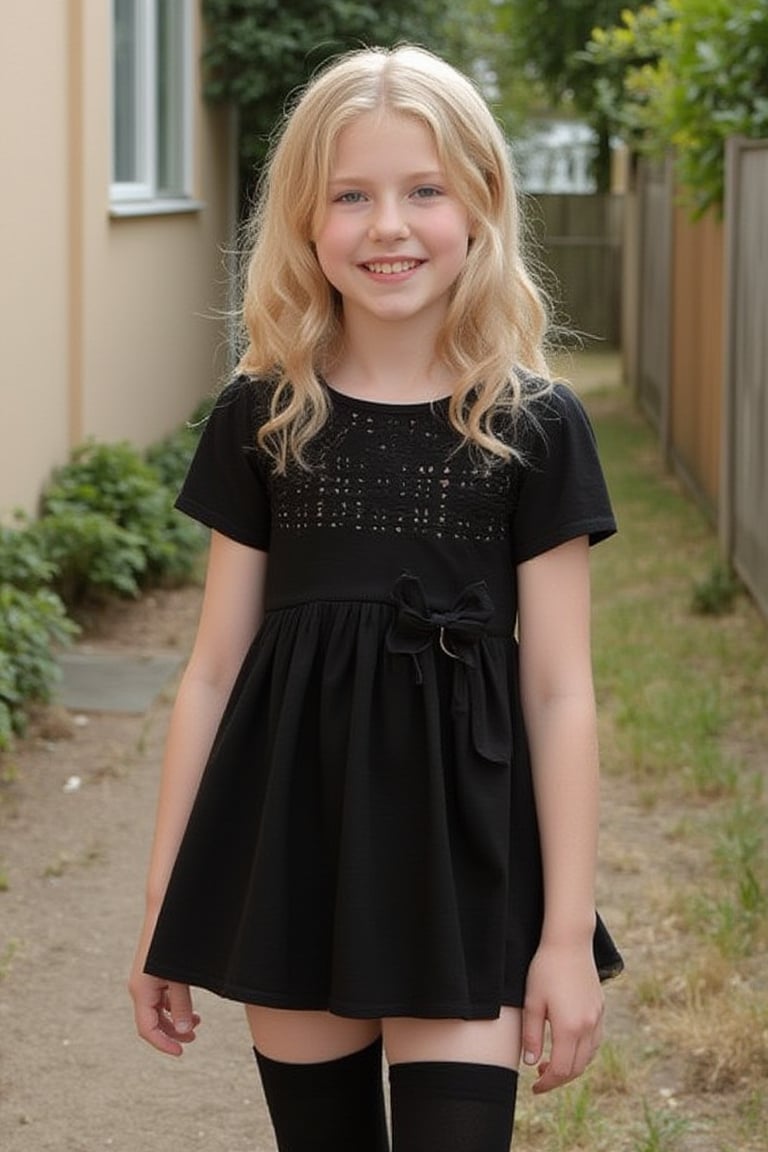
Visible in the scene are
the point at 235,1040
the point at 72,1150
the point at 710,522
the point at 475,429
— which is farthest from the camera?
the point at 710,522

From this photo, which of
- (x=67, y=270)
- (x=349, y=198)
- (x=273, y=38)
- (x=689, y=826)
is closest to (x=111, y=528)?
(x=67, y=270)

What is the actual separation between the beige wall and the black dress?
523 centimetres

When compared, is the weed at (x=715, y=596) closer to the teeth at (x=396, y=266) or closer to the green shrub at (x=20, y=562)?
the green shrub at (x=20, y=562)

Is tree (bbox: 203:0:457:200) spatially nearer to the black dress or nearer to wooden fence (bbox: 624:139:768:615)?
wooden fence (bbox: 624:139:768:615)

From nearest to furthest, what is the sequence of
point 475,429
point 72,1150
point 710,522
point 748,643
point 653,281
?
point 475,429, point 72,1150, point 748,643, point 710,522, point 653,281

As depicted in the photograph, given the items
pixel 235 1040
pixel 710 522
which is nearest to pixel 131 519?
pixel 710 522

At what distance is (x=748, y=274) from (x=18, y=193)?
290cm

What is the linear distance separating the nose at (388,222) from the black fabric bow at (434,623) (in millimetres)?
382

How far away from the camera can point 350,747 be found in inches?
86.2

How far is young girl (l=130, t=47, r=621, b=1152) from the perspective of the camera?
86.2 inches

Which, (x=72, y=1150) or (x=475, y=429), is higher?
(x=475, y=429)

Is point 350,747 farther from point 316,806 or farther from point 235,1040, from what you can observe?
point 235,1040

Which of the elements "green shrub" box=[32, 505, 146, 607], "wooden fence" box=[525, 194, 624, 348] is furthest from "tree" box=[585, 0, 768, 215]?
"wooden fence" box=[525, 194, 624, 348]

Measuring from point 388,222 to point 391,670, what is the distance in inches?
19.7
